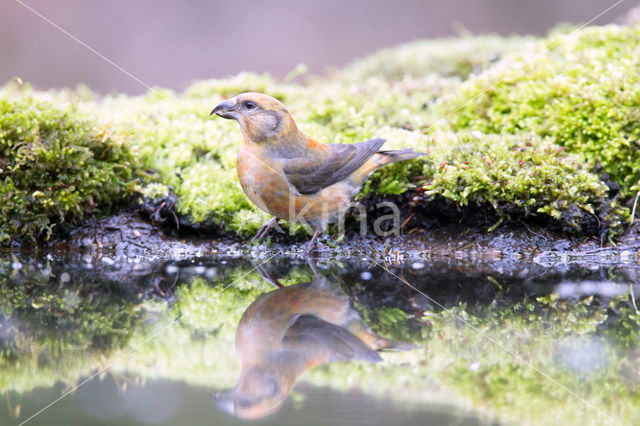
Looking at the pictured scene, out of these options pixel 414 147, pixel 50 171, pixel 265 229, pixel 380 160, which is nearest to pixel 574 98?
pixel 414 147

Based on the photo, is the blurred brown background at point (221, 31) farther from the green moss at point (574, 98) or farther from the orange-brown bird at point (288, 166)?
the orange-brown bird at point (288, 166)

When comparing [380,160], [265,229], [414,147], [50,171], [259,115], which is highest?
[259,115]

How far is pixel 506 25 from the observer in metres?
15.9

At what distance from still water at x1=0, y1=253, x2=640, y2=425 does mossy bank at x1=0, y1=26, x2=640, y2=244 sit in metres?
0.94

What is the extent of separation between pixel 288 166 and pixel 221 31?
1215 cm

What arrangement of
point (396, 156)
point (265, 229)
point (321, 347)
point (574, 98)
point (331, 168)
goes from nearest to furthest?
1. point (321, 347)
2. point (331, 168)
3. point (396, 156)
4. point (265, 229)
5. point (574, 98)

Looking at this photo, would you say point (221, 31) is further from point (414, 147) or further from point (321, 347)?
point (321, 347)

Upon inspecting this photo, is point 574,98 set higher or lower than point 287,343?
higher

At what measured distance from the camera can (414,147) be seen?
5.43 m

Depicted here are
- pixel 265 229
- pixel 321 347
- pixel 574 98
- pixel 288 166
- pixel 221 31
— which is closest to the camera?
pixel 321 347

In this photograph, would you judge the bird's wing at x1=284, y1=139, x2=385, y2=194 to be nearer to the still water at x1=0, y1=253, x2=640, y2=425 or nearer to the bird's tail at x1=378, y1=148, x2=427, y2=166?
the bird's tail at x1=378, y1=148, x2=427, y2=166

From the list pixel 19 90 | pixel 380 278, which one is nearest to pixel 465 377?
pixel 380 278

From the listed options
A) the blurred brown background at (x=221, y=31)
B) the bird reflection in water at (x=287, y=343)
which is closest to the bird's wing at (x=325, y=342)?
the bird reflection in water at (x=287, y=343)

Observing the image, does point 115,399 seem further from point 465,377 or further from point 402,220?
point 402,220
